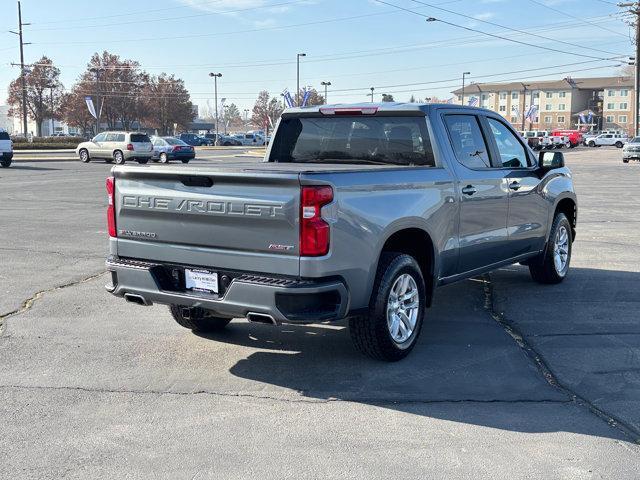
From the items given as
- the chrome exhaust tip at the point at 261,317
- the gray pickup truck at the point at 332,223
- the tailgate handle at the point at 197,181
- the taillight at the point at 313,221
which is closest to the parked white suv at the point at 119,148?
the gray pickup truck at the point at 332,223

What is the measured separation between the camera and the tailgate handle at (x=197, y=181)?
16.4ft

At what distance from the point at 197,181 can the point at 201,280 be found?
0.71 meters

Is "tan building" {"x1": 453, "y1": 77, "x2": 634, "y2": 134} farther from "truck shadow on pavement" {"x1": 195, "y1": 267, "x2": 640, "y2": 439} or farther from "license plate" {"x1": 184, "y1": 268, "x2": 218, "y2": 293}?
"license plate" {"x1": 184, "y1": 268, "x2": 218, "y2": 293}

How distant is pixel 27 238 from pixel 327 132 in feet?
23.4

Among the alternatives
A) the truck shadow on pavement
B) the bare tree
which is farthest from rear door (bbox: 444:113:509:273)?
the bare tree

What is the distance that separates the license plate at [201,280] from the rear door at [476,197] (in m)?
2.39

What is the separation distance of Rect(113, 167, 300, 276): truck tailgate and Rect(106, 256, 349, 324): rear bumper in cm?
12

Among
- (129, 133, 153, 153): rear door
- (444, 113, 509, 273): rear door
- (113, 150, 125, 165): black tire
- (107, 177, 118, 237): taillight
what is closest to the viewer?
(107, 177, 118, 237): taillight

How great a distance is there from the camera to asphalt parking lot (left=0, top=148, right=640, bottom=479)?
155 inches

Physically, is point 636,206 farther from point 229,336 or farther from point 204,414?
point 204,414

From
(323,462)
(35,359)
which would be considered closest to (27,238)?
(35,359)

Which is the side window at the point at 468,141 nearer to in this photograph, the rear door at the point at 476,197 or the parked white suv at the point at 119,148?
the rear door at the point at 476,197

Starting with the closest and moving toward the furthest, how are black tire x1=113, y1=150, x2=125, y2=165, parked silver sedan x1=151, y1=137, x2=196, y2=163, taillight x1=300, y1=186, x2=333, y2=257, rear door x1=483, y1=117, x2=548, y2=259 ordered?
1. taillight x1=300, y1=186, x2=333, y2=257
2. rear door x1=483, y1=117, x2=548, y2=259
3. black tire x1=113, y1=150, x2=125, y2=165
4. parked silver sedan x1=151, y1=137, x2=196, y2=163

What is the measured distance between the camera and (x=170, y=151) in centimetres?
4150
